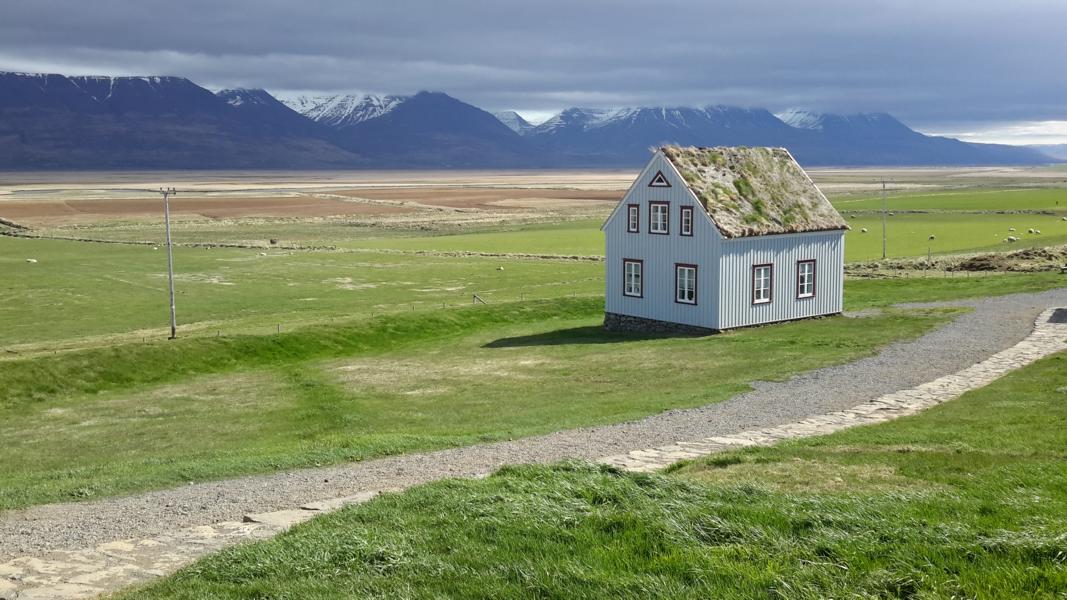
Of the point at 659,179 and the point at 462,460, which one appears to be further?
the point at 659,179

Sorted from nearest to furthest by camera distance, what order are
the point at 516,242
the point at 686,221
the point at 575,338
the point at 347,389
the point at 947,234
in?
the point at 347,389 < the point at 686,221 < the point at 575,338 < the point at 947,234 < the point at 516,242

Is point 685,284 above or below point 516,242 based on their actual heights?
above

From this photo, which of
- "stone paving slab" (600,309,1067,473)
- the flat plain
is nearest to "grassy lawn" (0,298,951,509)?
the flat plain

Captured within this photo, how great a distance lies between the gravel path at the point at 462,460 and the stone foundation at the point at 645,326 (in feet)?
37.4

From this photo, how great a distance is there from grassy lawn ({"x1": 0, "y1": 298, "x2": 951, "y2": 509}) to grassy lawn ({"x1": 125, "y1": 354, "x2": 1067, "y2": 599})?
787cm

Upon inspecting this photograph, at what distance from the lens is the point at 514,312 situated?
2130 inches

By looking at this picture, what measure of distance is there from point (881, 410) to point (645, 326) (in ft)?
74.7

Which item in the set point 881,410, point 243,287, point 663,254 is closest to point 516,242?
point 243,287

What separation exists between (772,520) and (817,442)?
8485mm

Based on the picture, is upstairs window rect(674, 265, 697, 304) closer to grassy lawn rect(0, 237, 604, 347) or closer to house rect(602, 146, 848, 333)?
house rect(602, 146, 848, 333)

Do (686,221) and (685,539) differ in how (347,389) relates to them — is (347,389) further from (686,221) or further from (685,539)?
(685,539)

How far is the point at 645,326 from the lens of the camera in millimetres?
47688

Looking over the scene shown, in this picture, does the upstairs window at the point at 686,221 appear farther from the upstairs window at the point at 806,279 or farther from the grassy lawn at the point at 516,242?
the grassy lawn at the point at 516,242

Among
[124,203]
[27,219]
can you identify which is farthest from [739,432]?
[124,203]
